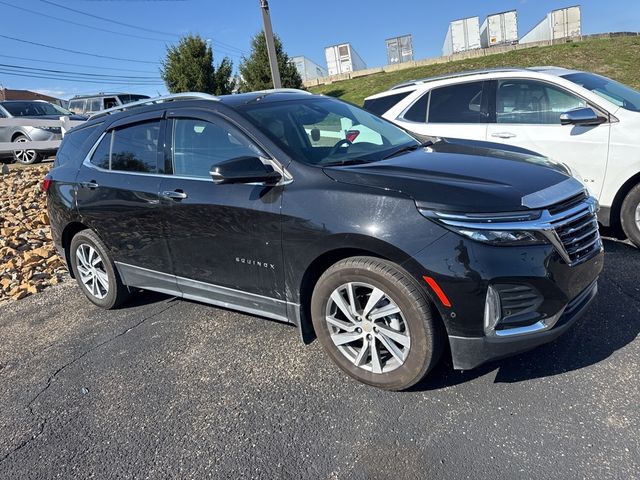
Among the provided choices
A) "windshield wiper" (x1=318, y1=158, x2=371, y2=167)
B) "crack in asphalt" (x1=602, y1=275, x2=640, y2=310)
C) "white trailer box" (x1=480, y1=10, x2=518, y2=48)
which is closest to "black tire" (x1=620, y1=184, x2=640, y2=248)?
"crack in asphalt" (x1=602, y1=275, x2=640, y2=310)

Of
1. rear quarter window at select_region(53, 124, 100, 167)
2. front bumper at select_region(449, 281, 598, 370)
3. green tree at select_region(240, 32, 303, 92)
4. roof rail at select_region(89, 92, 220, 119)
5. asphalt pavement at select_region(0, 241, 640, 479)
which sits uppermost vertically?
green tree at select_region(240, 32, 303, 92)

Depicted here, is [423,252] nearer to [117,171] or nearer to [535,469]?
[535,469]

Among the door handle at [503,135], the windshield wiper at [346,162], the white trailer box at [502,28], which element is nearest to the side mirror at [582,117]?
the door handle at [503,135]

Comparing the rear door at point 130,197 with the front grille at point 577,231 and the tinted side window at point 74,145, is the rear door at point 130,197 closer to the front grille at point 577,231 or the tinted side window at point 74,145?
the tinted side window at point 74,145

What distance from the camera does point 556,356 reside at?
116 inches

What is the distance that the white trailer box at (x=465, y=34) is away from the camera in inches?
1496

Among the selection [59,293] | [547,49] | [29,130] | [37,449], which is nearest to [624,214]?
[37,449]

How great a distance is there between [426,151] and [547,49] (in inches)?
1069

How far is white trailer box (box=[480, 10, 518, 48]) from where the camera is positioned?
36.5 meters

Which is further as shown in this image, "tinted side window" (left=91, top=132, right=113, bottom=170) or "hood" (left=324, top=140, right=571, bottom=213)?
"tinted side window" (left=91, top=132, right=113, bottom=170)

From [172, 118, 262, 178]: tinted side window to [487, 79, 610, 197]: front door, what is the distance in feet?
10.4

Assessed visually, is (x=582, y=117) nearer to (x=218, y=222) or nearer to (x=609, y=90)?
(x=609, y=90)

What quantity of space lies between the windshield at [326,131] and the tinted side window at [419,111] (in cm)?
194

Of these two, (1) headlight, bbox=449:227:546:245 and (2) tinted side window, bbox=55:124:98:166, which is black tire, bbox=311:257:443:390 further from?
(2) tinted side window, bbox=55:124:98:166
